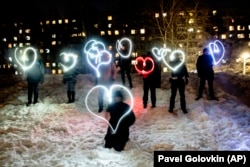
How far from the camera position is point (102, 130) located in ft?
45.1

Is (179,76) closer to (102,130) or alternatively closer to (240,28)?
(102,130)

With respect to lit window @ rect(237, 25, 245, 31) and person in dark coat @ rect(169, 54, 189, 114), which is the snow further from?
lit window @ rect(237, 25, 245, 31)

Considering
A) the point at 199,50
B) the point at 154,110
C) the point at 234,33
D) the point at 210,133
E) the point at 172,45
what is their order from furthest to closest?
the point at 234,33 → the point at 199,50 → the point at 172,45 → the point at 154,110 → the point at 210,133

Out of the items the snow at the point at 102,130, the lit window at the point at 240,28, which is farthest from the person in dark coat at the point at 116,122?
the lit window at the point at 240,28

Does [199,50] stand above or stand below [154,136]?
above

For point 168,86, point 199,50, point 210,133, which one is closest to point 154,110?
point 210,133

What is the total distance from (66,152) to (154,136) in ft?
9.61

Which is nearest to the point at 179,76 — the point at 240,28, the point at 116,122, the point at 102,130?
the point at 102,130

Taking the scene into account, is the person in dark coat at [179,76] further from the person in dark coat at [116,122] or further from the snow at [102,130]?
the person in dark coat at [116,122]

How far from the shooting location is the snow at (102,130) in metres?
11.6

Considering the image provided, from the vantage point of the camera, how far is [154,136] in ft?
43.3

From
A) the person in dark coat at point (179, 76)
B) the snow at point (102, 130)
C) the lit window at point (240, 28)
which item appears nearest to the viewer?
the snow at point (102, 130)

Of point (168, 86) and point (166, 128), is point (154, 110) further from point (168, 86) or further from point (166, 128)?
point (168, 86)

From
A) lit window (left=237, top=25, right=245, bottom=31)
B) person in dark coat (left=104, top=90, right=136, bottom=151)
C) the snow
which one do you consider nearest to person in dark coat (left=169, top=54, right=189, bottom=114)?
the snow
